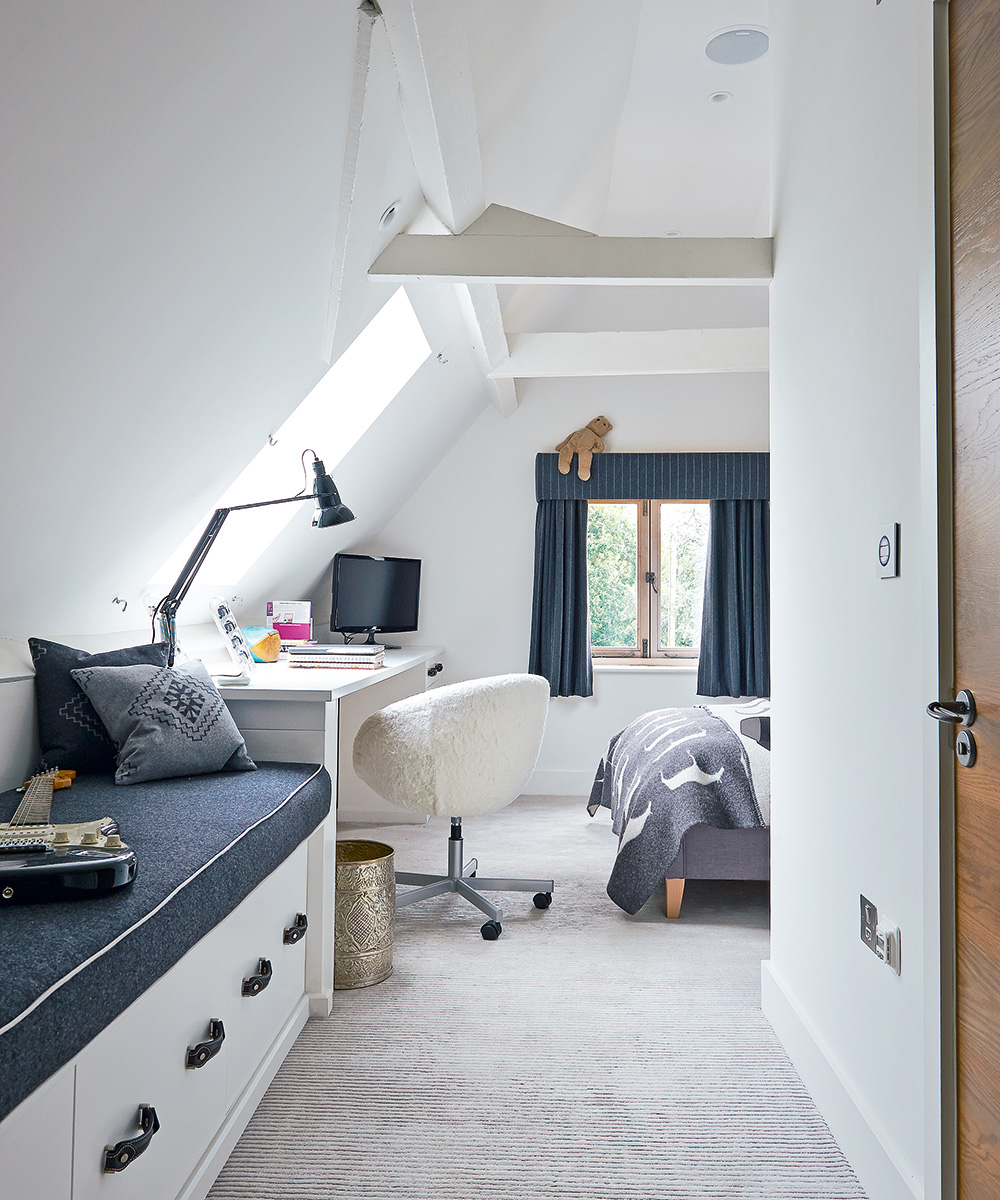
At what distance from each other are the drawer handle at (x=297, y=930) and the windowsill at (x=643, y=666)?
3039 millimetres

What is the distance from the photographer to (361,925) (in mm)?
2359

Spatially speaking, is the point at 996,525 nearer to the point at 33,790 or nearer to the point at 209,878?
the point at 209,878

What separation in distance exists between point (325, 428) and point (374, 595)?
968mm

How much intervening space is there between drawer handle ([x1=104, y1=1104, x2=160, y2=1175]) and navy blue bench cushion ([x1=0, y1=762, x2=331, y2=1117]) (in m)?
0.17

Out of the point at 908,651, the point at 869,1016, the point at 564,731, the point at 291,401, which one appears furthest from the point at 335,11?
the point at 564,731

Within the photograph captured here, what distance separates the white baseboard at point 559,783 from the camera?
488 cm

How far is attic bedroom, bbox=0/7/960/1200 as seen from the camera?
4.28 ft

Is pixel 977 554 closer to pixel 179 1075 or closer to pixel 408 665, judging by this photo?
pixel 179 1075

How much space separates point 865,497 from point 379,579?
3172 millimetres

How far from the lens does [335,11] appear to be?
1.61m

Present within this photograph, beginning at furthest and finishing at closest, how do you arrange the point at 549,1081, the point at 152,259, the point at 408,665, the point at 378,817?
the point at 378,817 → the point at 408,665 → the point at 549,1081 → the point at 152,259

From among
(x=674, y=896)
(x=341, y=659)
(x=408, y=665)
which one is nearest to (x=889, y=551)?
(x=674, y=896)

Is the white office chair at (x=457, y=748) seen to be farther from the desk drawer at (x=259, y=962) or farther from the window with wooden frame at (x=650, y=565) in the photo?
the window with wooden frame at (x=650, y=565)

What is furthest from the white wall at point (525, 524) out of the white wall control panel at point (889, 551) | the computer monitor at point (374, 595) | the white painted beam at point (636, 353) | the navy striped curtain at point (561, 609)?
the white wall control panel at point (889, 551)
